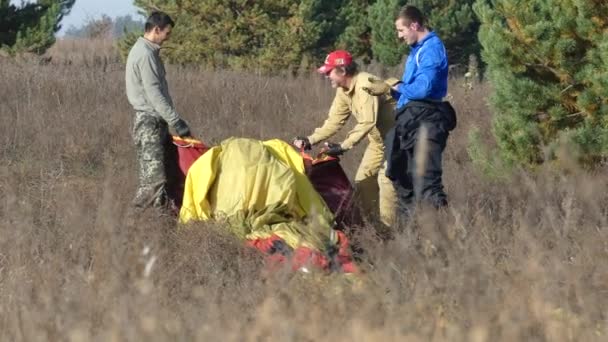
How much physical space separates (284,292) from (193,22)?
1996cm

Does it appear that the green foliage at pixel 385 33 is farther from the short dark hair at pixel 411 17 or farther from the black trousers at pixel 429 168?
the black trousers at pixel 429 168

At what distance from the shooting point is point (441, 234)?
451cm

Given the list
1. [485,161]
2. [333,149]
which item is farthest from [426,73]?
[485,161]

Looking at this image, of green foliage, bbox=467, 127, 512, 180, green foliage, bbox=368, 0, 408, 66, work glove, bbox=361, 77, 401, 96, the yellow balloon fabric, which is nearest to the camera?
the yellow balloon fabric

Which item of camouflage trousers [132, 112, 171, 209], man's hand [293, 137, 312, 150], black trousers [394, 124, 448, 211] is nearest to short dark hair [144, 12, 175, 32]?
camouflage trousers [132, 112, 171, 209]

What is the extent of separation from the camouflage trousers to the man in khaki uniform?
0.94 metres

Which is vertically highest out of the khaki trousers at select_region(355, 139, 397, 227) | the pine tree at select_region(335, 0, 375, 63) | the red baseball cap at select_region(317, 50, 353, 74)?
the red baseball cap at select_region(317, 50, 353, 74)

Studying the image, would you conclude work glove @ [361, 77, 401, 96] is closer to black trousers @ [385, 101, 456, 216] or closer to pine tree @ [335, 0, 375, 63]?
black trousers @ [385, 101, 456, 216]

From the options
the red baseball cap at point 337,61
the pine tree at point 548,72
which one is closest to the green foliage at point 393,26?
the pine tree at point 548,72

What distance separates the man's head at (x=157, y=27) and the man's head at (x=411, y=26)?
5.46ft

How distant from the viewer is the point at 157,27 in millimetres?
7754

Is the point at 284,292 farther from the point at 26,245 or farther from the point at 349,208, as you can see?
the point at 349,208

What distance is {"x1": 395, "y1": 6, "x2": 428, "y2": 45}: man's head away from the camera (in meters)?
7.20

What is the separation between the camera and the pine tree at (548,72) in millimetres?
8830
